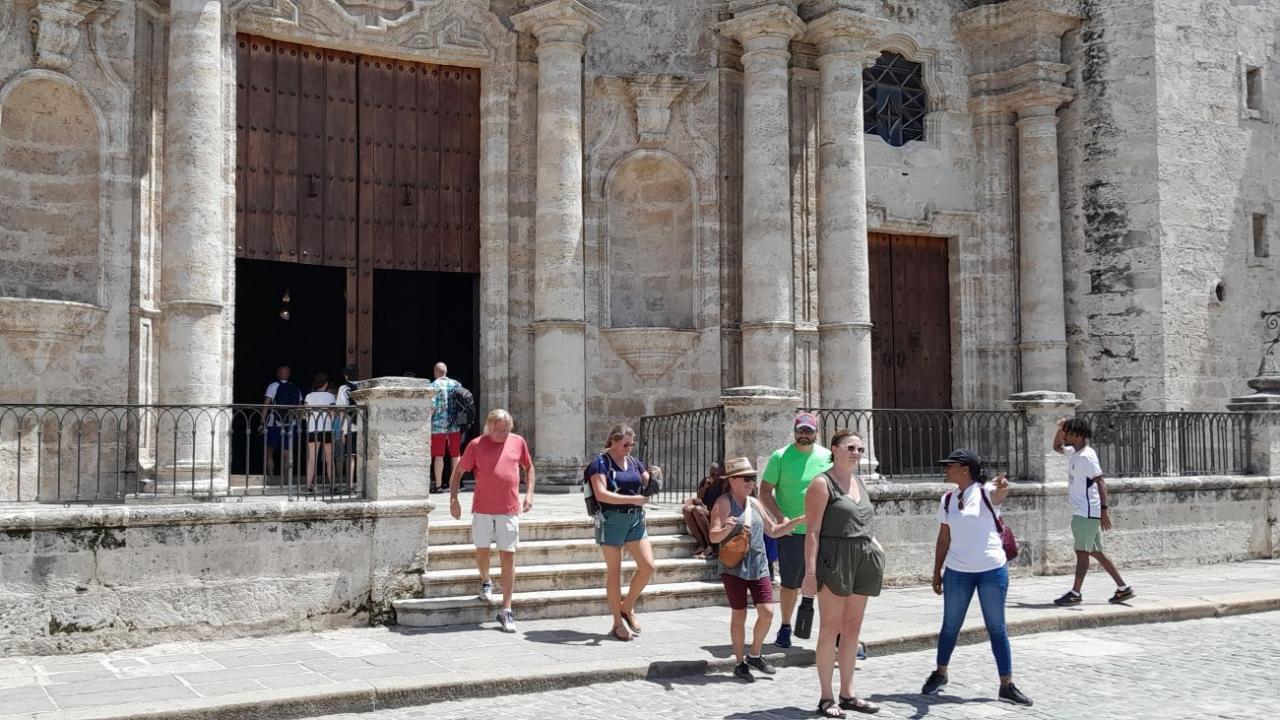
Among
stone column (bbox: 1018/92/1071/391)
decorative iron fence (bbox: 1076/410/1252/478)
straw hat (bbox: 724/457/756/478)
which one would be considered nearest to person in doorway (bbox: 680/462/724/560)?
straw hat (bbox: 724/457/756/478)

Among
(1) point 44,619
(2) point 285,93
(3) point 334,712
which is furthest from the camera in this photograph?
(2) point 285,93

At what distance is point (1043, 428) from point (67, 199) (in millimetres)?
10912

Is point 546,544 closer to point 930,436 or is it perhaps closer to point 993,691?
point 993,691

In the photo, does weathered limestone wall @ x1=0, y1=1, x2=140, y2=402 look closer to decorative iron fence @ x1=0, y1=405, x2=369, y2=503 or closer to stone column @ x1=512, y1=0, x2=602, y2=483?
decorative iron fence @ x1=0, y1=405, x2=369, y2=503

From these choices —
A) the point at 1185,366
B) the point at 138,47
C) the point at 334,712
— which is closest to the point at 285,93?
the point at 138,47

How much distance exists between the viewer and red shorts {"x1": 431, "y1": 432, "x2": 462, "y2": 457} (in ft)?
47.2

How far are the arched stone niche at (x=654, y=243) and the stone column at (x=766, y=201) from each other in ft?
2.86

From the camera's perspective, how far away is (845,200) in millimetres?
16453

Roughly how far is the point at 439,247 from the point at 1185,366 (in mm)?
10672

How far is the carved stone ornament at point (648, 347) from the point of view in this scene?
16.2 meters

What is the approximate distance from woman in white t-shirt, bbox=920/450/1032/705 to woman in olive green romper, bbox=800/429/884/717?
69 cm

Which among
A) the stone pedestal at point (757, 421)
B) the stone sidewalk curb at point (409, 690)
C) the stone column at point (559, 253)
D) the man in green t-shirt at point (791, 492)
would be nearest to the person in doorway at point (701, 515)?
the stone pedestal at point (757, 421)

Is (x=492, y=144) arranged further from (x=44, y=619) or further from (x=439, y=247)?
(x=44, y=619)

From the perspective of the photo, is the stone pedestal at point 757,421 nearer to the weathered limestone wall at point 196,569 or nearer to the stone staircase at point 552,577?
the stone staircase at point 552,577
